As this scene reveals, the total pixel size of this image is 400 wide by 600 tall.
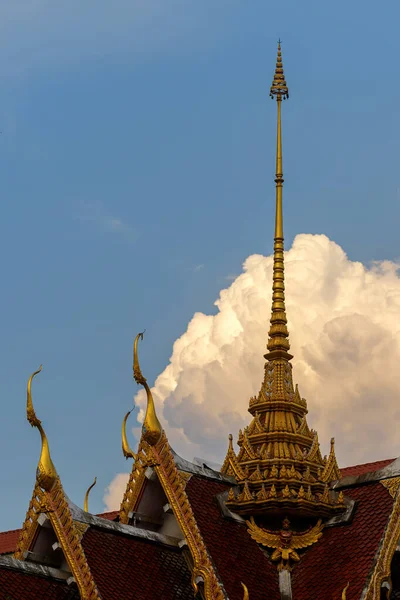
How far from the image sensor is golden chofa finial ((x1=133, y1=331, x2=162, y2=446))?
20.7 meters

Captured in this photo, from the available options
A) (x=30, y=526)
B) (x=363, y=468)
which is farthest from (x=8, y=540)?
(x=30, y=526)

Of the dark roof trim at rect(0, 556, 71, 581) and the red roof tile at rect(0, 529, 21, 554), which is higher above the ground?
the red roof tile at rect(0, 529, 21, 554)

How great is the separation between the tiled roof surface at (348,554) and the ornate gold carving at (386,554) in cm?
14

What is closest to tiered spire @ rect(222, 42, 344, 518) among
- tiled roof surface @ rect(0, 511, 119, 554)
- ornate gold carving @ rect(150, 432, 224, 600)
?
ornate gold carving @ rect(150, 432, 224, 600)

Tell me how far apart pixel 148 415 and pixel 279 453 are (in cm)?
235

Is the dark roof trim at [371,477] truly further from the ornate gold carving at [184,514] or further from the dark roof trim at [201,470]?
the ornate gold carving at [184,514]

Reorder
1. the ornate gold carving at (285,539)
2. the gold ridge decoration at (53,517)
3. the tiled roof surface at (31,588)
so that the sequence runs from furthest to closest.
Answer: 1. the ornate gold carving at (285,539)
2. the gold ridge decoration at (53,517)
3. the tiled roof surface at (31,588)

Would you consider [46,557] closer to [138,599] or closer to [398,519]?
[138,599]

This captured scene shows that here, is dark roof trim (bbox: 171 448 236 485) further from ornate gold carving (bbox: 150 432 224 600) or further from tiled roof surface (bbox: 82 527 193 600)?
tiled roof surface (bbox: 82 527 193 600)

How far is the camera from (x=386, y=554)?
787 inches

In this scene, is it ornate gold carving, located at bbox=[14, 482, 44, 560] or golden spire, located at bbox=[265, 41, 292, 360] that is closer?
ornate gold carving, located at bbox=[14, 482, 44, 560]

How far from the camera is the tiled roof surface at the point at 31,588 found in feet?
61.7

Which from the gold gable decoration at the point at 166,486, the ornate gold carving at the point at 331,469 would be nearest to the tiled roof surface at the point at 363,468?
the ornate gold carving at the point at 331,469

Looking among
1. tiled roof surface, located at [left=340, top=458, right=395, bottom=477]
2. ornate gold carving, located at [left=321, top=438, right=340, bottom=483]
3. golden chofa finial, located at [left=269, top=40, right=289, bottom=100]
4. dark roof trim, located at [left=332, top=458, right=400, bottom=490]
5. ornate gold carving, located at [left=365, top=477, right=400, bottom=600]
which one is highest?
golden chofa finial, located at [left=269, top=40, right=289, bottom=100]
